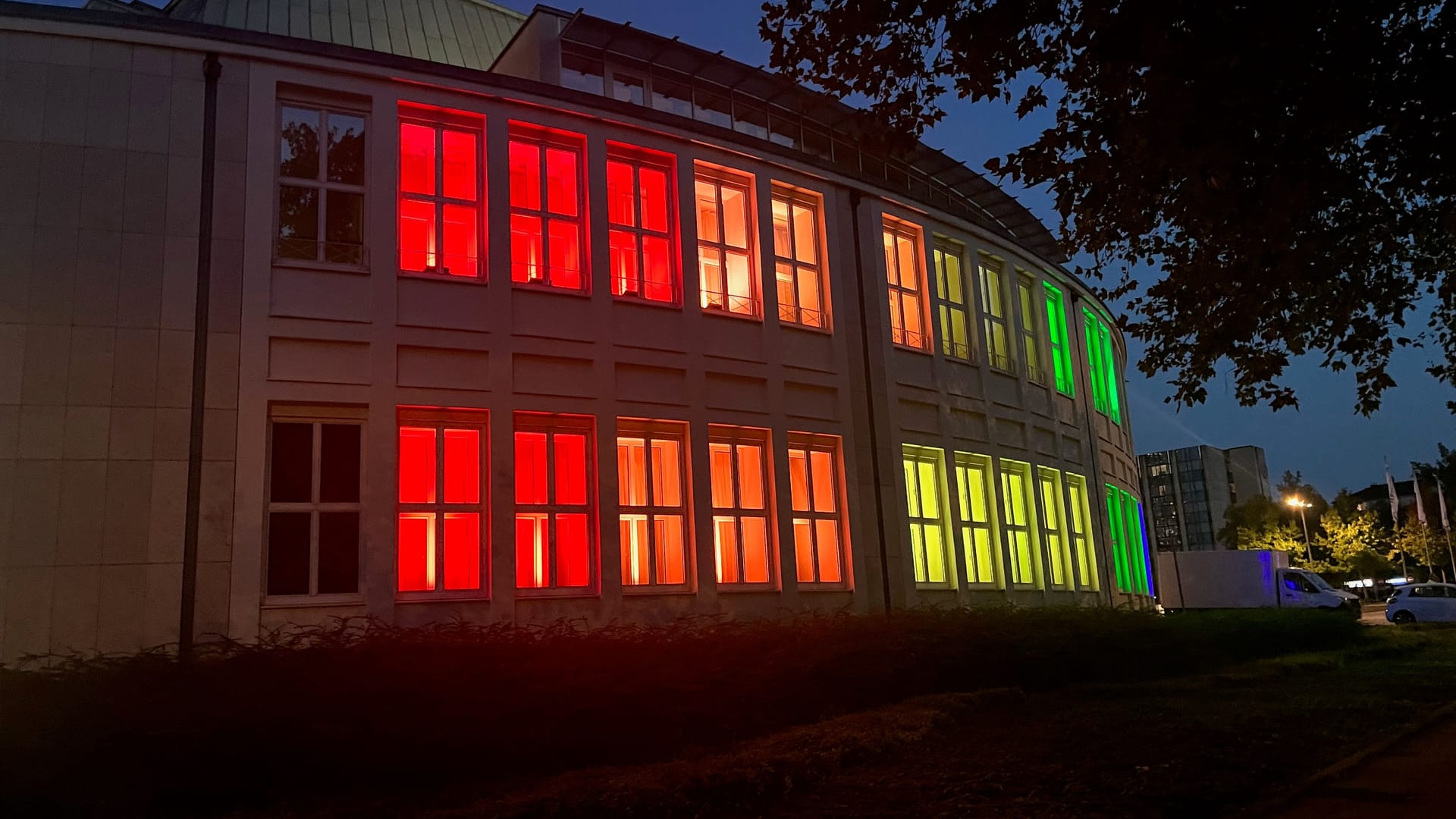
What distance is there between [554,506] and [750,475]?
3841 millimetres

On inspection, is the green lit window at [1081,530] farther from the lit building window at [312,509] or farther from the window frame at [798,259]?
the lit building window at [312,509]

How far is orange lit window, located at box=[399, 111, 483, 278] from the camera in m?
15.9

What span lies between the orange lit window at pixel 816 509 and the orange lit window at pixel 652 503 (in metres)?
2.26

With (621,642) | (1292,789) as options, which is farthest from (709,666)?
(1292,789)

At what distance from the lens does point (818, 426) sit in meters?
19.2

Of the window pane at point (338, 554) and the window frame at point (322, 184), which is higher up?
the window frame at point (322, 184)

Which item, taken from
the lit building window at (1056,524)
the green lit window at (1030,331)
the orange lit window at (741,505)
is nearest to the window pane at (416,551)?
the orange lit window at (741,505)

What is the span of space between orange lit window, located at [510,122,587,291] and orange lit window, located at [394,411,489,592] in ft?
8.59

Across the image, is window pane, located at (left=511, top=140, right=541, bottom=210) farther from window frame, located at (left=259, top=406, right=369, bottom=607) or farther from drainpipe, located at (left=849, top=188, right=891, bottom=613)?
drainpipe, located at (left=849, top=188, right=891, bottom=613)

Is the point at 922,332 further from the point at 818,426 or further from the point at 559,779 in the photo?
the point at 559,779

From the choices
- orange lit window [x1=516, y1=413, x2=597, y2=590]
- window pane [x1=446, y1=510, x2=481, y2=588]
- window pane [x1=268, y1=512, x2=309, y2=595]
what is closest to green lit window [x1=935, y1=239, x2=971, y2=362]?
orange lit window [x1=516, y1=413, x2=597, y2=590]

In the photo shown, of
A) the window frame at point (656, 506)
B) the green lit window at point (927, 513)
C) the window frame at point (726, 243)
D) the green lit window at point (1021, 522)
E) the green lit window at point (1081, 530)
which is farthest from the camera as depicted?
the green lit window at point (1081, 530)

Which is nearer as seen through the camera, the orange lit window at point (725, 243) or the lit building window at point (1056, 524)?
the orange lit window at point (725, 243)

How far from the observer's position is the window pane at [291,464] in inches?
560
